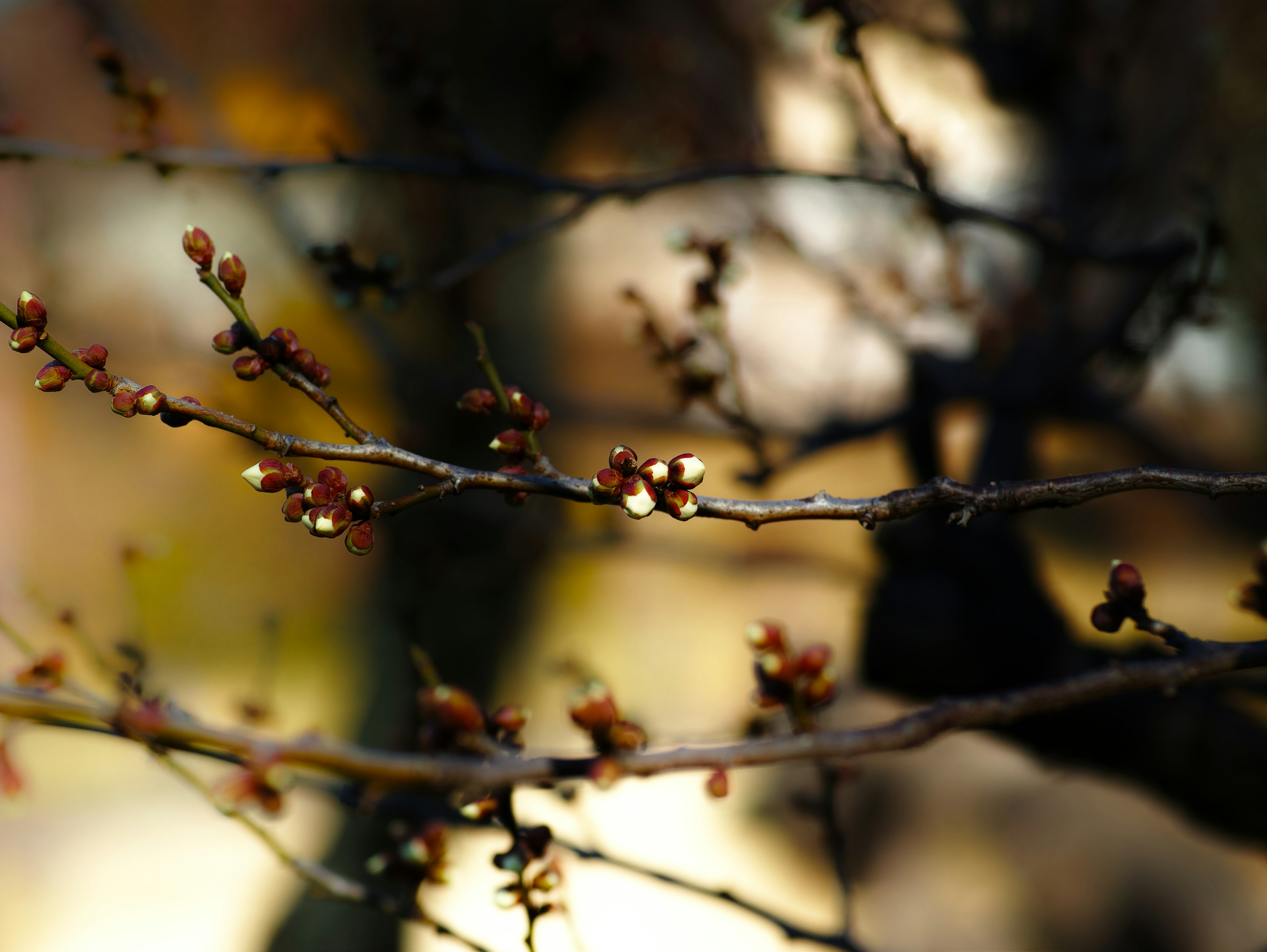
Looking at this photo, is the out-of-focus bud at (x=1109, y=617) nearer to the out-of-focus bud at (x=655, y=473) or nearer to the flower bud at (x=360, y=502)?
the out-of-focus bud at (x=655, y=473)

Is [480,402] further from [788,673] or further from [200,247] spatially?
[788,673]

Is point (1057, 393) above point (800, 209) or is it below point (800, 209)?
below

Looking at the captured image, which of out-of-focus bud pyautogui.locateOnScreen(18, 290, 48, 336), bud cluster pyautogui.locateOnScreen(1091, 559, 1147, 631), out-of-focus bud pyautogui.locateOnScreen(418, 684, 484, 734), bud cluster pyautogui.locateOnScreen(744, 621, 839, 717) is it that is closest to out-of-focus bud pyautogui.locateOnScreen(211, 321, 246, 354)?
out-of-focus bud pyautogui.locateOnScreen(18, 290, 48, 336)

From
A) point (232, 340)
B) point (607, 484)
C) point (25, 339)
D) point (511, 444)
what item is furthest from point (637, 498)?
point (25, 339)

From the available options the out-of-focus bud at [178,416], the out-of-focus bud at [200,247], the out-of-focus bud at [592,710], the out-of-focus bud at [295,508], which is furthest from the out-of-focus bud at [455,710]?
the out-of-focus bud at [200,247]

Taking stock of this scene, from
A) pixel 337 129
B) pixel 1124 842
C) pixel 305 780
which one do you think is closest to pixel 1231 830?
pixel 305 780

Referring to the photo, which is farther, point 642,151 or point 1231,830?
point 642,151

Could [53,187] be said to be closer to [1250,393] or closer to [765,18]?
[765,18]
